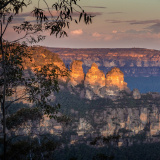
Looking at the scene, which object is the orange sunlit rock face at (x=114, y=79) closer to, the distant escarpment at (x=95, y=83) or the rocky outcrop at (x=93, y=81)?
the distant escarpment at (x=95, y=83)

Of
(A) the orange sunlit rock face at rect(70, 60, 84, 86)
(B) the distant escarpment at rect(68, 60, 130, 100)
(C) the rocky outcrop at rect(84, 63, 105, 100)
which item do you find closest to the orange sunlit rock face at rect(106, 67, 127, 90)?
(B) the distant escarpment at rect(68, 60, 130, 100)

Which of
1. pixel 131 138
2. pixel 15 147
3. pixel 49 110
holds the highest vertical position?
pixel 49 110

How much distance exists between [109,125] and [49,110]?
345 ft

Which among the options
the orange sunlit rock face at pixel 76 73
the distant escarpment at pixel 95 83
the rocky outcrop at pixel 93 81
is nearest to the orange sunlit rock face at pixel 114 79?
the distant escarpment at pixel 95 83

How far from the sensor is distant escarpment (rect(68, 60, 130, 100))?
14488cm

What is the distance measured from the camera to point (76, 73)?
14475 cm

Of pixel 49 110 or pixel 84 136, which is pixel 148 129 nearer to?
pixel 84 136

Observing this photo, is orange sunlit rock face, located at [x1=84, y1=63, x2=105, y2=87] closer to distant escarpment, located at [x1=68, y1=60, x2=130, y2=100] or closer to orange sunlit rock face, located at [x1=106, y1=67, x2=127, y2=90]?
distant escarpment, located at [x1=68, y1=60, x2=130, y2=100]

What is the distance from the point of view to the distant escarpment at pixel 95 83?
475 ft

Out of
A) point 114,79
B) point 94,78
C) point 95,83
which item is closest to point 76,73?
point 94,78

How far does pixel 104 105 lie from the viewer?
461 ft

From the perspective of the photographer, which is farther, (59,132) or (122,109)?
(122,109)

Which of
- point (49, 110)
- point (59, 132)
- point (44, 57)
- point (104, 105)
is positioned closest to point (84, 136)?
point (59, 132)

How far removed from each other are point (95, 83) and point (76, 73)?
9990 mm
